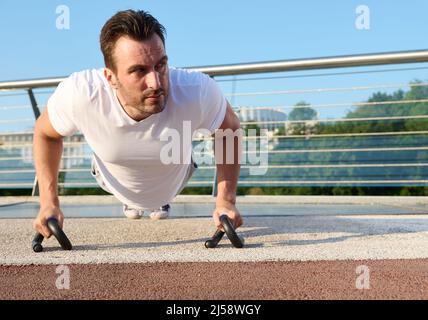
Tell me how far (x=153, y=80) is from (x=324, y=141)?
Answer: 2999mm

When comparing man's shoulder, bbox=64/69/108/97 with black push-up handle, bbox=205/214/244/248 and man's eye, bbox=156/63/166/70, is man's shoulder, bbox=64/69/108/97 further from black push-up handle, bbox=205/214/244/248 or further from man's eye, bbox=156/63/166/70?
black push-up handle, bbox=205/214/244/248

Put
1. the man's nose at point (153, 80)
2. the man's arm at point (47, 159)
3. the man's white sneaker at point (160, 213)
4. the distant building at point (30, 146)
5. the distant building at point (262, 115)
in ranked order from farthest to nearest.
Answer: the distant building at point (30, 146)
the distant building at point (262, 115)
the man's white sneaker at point (160, 213)
the man's arm at point (47, 159)
the man's nose at point (153, 80)

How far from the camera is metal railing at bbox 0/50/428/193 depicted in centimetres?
426

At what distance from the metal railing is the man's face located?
2688mm

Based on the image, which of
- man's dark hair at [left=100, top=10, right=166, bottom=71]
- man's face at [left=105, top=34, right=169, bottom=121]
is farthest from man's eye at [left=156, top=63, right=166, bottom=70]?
man's dark hair at [left=100, top=10, right=166, bottom=71]

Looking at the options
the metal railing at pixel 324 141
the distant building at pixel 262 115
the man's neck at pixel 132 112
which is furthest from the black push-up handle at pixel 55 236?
the distant building at pixel 262 115

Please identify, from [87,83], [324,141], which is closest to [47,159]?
[87,83]

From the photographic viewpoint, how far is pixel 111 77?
1.96m

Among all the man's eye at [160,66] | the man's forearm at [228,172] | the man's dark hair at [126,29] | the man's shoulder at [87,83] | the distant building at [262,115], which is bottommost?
the man's forearm at [228,172]

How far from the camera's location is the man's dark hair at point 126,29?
6.00 feet

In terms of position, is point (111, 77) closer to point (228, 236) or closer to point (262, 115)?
point (228, 236)

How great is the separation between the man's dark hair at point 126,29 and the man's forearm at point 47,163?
0.42 m

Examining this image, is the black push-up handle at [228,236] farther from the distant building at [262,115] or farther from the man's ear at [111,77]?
the distant building at [262,115]

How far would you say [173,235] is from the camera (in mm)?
2295
